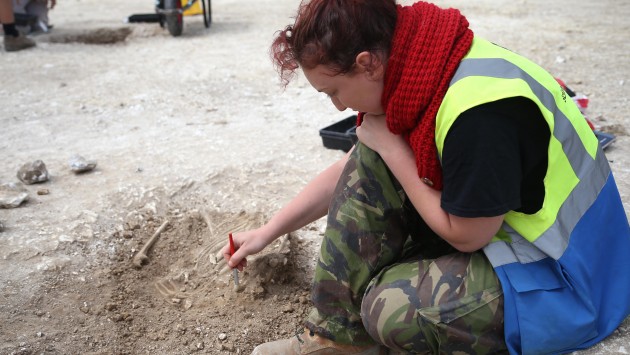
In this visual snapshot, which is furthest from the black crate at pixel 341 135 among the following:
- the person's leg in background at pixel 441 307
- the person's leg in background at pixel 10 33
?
the person's leg in background at pixel 10 33

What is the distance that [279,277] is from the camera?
7.43ft

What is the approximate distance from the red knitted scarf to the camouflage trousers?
0.23m

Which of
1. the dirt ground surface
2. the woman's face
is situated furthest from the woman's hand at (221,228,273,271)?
the woman's face

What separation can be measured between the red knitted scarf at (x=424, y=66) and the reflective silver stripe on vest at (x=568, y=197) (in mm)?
45

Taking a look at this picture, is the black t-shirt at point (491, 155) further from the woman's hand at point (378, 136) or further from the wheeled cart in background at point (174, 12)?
the wheeled cart in background at point (174, 12)

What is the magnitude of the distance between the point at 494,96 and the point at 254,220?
1.50 metres

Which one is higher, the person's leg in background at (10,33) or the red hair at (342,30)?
the red hair at (342,30)

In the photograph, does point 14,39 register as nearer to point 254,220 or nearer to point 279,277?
point 254,220

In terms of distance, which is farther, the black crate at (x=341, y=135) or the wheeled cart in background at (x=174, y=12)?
the wheeled cart in background at (x=174, y=12)

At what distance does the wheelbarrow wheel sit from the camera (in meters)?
5.87

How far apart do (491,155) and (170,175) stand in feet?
6.63

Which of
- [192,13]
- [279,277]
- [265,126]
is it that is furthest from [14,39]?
[279,277]

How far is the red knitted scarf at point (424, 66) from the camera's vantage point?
1.35 meters

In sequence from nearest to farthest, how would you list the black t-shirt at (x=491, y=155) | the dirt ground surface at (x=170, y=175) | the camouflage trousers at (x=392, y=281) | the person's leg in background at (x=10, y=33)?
the black t-shirt at (x=491, y=155) < the camouflage trousers at (x=392, y=281) < the dirt ground surface at (x=170, y=175) < the person's leg in background at (x=10, y=33)
